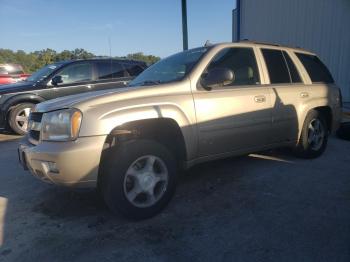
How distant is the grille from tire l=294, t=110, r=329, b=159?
11.3 feet

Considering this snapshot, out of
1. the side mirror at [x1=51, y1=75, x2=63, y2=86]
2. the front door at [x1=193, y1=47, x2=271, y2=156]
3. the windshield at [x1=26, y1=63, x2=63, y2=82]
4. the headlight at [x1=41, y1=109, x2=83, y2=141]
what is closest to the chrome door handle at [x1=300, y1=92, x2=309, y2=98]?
the front door at [x1=193, y1=47, x2=271, y2=156]

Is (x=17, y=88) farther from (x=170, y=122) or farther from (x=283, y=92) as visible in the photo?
(x=283, y=92)

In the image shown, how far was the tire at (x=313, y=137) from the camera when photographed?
4.99 m

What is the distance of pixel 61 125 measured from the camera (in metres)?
3.09

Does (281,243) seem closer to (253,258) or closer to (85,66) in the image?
(253,258)

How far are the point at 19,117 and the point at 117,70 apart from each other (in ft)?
8.25

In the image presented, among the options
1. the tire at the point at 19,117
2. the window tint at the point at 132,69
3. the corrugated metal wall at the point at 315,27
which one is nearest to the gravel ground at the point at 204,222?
the tire at the point at 19,117

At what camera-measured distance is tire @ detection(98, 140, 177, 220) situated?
122 inches

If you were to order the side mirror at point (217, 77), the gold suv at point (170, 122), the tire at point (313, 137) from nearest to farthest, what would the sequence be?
the gold suv at point (170, 122), the side mirror at point (217, 77), the tire at point (313, 137)

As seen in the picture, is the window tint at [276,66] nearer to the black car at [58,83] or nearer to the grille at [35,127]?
the grille at [35,127]

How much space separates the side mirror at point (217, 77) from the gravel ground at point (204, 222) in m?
1.21

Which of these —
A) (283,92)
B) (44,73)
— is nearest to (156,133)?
(283,92)

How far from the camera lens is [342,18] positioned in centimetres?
971

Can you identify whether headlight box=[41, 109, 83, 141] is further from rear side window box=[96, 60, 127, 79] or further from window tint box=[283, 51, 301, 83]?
Answer: rear side window box=[96, 60, 127, 79]
